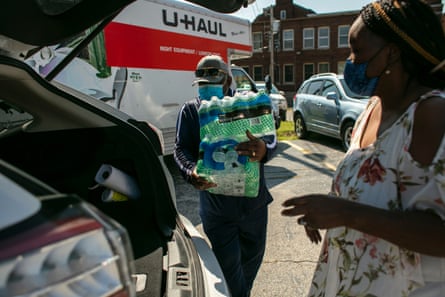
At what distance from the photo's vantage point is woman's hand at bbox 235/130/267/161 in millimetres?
1955

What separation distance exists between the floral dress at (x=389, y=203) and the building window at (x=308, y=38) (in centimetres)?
3564

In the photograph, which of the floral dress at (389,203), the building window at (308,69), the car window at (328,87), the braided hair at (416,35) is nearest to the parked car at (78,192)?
the floral dress at (389,203)

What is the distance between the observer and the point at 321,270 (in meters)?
1.58

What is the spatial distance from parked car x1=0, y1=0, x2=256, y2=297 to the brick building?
32.1 metres

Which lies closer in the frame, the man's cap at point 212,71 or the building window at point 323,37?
the man's cap at point 212,71

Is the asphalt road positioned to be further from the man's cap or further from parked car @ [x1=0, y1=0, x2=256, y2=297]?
the man's cap

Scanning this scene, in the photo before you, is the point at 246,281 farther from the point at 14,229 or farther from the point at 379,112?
the point at 14,229

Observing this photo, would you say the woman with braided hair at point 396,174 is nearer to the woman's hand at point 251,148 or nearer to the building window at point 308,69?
the woman's hand at point 251,148

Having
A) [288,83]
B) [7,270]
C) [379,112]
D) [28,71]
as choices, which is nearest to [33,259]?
[7,270]

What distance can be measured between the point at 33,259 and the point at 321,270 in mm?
1262

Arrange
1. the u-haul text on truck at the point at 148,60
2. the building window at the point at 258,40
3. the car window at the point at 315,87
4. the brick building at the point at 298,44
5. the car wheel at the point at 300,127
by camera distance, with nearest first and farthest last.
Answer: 1. the u-haul text on truck at the point at 148,60
2. the car window at the point at 315,87
3. the car wheel at the point at 300,127
4. the brick building at the point at 298,44
5. the building window at the point at 258,40

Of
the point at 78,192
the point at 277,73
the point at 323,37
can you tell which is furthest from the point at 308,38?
the point at 78,192

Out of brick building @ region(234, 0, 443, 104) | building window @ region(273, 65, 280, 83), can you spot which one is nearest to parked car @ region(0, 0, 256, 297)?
brick building @ region(234, 0, 443, 104)

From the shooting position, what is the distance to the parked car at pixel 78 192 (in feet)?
2.20
